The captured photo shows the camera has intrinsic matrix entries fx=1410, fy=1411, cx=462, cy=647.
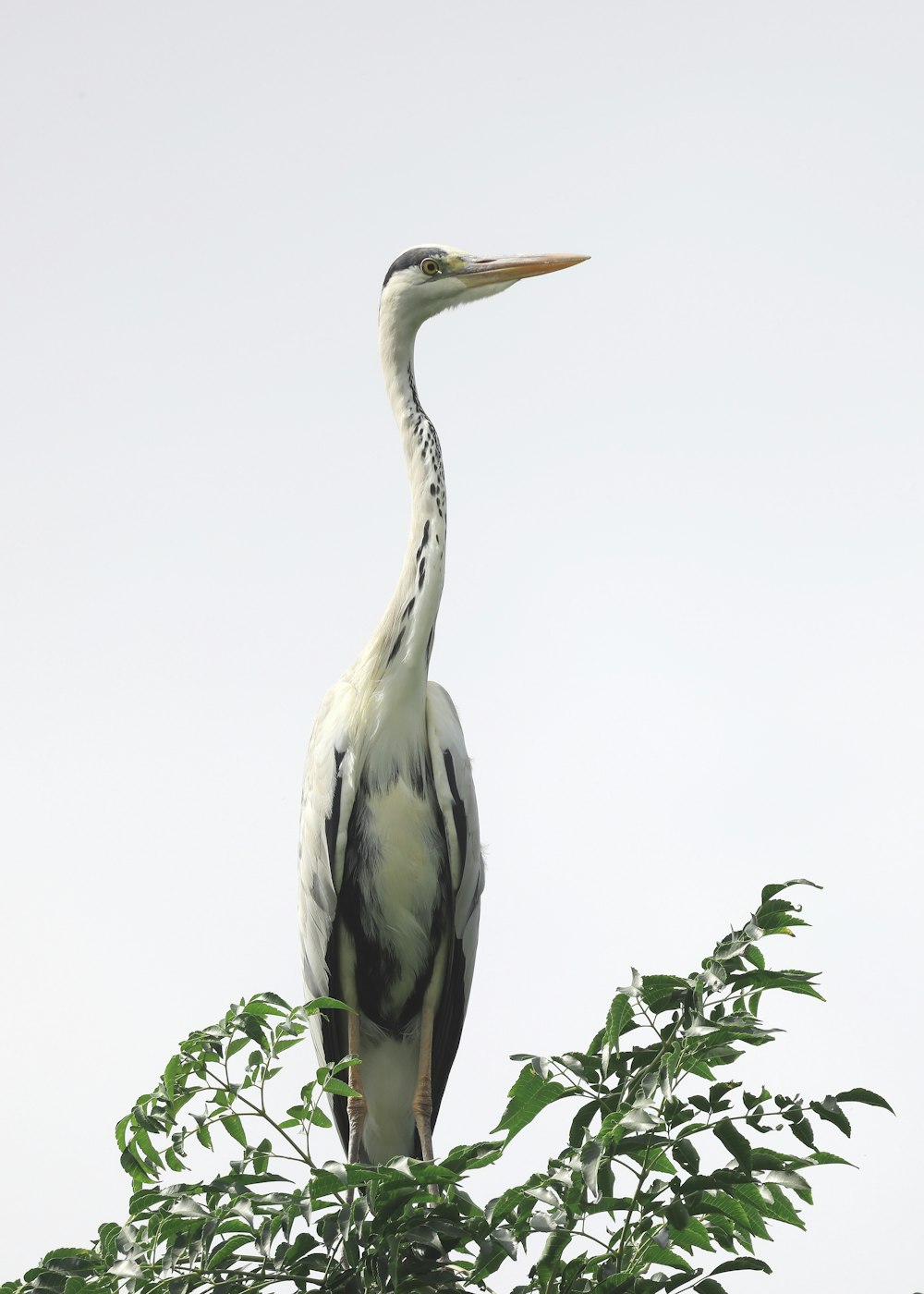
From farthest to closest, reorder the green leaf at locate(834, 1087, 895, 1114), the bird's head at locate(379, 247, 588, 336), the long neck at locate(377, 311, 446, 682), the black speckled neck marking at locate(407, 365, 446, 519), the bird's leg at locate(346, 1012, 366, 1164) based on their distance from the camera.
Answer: the bird's head at locate(379, 247, 588, 336) → the black speckled neck marking at locate(407, 365, 446, 519) → the long neck at locate(377, 311, 446, 682) → the bird's leg at locate(346, 1012, 366, 1164) → the green leaf at locate(834, 1087, 895, 1114)

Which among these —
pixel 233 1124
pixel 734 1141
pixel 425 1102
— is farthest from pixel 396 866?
pixel 734 1141

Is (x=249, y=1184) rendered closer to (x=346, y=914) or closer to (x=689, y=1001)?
(x=689, y=1001)

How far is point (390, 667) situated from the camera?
4.48m

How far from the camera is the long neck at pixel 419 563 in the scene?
176 inches

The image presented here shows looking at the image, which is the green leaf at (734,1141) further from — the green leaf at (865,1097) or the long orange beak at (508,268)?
the long orange beak at (508,268)

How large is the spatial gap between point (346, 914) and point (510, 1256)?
8.54 ft

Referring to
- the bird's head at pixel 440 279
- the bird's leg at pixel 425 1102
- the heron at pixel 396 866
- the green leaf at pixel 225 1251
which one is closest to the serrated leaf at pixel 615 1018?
the green leaf at pixel 225 1251

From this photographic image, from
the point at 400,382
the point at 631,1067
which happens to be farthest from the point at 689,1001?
the point at 400,382

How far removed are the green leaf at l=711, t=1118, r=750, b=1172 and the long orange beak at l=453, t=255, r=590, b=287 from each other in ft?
12.4

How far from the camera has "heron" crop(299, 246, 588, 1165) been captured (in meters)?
4.43

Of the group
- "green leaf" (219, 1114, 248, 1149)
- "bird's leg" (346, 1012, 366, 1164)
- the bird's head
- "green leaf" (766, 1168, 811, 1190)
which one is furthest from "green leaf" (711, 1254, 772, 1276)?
the bird's head

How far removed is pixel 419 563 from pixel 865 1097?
9.37 feet

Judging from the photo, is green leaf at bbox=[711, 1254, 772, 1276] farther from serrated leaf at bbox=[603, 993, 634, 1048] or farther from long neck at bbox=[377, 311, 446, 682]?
long neck at bbox=[377, 311, 446, 682]

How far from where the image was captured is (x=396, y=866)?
442 centimetres
